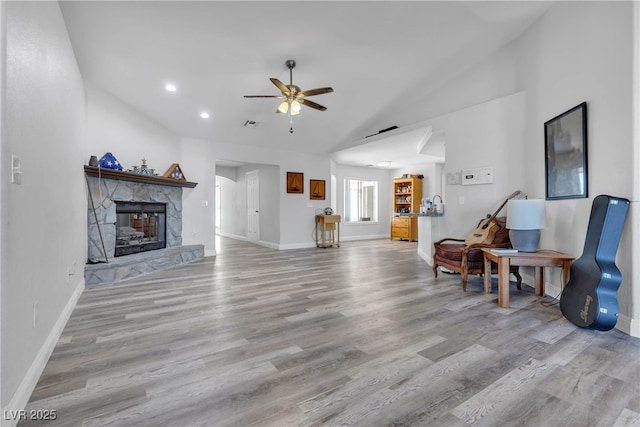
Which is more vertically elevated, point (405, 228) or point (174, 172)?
point (174, 172)

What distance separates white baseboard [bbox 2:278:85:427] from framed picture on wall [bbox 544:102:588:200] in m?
4.38

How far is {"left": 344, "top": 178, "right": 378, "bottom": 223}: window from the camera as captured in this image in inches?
388

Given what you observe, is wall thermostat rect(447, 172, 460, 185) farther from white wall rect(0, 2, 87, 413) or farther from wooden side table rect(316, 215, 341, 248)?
white wall rect(0, 2, 87, 413)

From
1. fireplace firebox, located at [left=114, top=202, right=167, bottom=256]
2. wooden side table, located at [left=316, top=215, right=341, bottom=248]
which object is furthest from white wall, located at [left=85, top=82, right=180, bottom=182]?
wooden side table, located at [left=316, top=215, right=341, bottom=248]

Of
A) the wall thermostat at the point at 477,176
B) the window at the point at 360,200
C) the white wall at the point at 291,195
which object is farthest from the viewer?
the window at the point at 360,200

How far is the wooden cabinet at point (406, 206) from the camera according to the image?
9.18 metres

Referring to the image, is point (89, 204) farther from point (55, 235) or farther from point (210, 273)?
point (55, 235)

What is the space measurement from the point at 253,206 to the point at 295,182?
5.96ft

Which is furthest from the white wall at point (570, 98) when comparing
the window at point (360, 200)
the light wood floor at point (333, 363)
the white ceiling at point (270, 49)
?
the window at point (360, 200)

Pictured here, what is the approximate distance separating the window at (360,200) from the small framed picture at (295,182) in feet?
8.05

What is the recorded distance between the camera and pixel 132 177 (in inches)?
181

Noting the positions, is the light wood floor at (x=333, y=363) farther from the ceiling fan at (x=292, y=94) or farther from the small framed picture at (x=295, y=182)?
the small framed picture at (x=295, y=182)

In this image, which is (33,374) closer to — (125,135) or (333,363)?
(333,363)

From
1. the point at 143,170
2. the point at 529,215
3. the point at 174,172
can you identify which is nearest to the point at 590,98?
the point at 529,215
